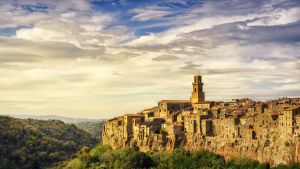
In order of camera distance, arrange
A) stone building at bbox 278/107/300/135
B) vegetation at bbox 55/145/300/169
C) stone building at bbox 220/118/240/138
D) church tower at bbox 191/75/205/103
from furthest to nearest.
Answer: church tower at bbox 191/75/205/103, stone building at bbox 220/118/240/138, vegetation at bbox 55/145/300/169, stone building at bbox 278/107/300/135

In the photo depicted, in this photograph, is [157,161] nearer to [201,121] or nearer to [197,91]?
[201,121]

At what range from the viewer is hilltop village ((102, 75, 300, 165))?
56.2 m

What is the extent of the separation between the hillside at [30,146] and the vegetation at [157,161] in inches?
780

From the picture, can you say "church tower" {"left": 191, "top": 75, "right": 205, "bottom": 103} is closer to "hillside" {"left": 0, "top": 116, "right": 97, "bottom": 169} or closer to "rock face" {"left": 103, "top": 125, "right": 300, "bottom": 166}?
"rock face" {"left": 103, "top": 125, "right": 300, "bottom": 166}

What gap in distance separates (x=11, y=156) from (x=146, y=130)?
38789 mm

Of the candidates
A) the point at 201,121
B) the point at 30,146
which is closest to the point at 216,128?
the point at 201,121

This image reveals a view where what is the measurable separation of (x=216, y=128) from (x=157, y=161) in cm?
958

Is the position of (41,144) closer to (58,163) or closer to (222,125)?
(58,163)

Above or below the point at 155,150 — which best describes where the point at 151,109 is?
above

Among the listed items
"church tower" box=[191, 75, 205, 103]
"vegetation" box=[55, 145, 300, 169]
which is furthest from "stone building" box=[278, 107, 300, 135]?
"church tower" box=[191, 75, 205, 103]

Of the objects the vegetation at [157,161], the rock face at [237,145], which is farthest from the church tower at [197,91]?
the vegetation at [157,161]

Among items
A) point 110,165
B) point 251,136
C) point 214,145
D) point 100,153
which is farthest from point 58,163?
point 251,136

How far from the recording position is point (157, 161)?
2766 inches

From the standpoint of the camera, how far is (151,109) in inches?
3482
